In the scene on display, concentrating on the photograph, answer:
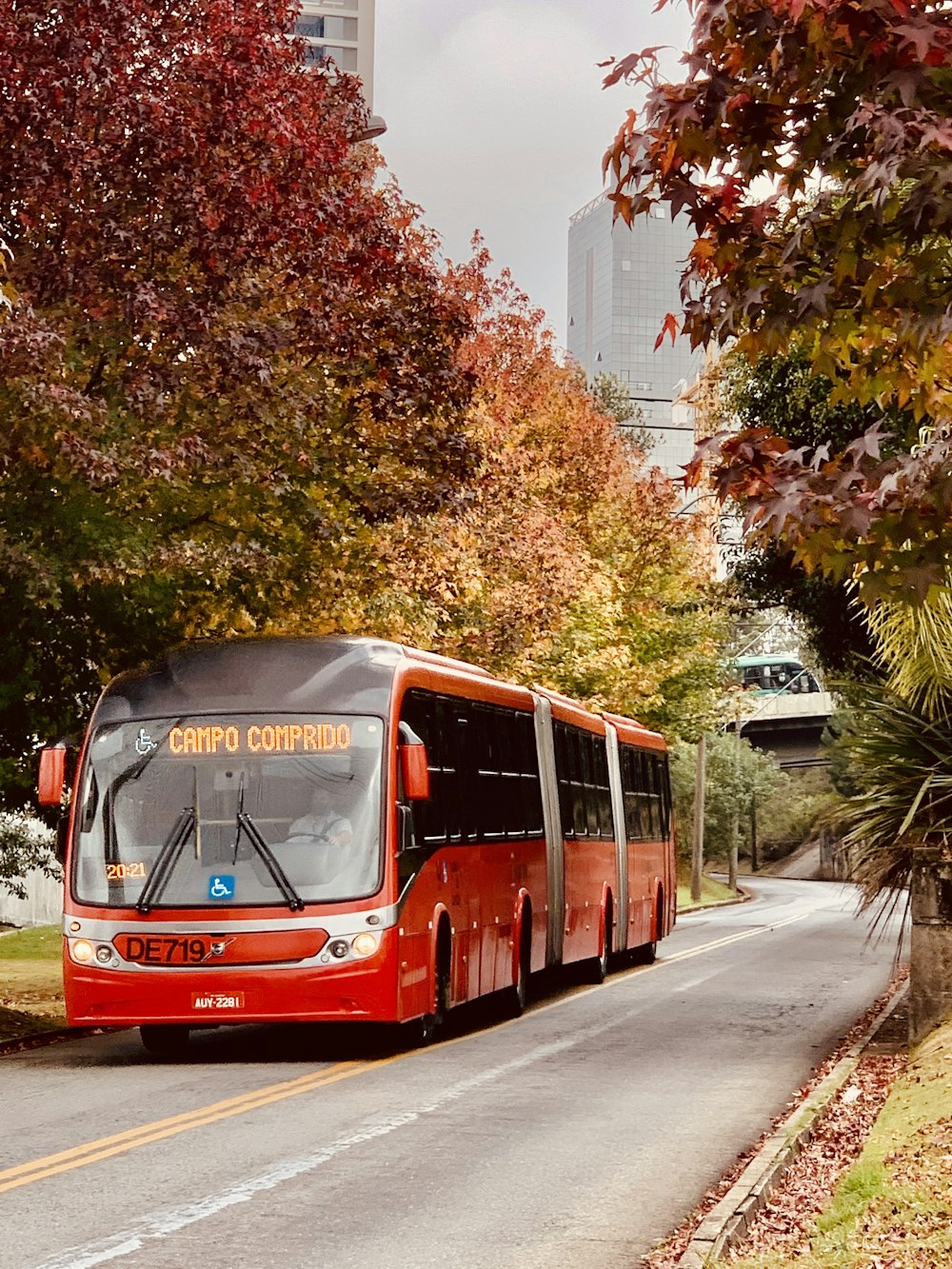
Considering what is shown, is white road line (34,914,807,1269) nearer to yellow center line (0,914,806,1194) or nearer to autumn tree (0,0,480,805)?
yellow center line (0,914,806,1194)

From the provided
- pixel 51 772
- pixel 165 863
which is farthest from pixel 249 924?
pixel 51 772

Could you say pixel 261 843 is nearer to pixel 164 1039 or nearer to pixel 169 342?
pixel 164 1039

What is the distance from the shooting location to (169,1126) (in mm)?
12758

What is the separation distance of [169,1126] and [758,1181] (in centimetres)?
381

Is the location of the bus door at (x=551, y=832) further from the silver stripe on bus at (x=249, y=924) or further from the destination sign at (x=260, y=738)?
the silver stripe on bus at (x=249, y=924)

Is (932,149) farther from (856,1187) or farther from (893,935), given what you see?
(893,935)

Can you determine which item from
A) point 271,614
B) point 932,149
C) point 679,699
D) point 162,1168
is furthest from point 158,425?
point 679,699

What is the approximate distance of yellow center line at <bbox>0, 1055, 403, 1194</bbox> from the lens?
11016mm

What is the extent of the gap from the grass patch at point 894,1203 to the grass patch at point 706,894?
53348 millimetres

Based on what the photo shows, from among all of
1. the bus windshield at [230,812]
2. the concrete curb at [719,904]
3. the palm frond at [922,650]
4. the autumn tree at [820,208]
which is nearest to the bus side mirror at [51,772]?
the bus windshield at [230,812]

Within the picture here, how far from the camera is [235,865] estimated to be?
16.5 metres

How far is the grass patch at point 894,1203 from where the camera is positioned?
27.8ft

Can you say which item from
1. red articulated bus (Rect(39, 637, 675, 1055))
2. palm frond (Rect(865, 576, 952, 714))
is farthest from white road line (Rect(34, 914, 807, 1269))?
palm frond (Rect(865, 576, 952, 714))

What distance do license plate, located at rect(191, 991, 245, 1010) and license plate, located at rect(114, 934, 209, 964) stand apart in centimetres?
25
